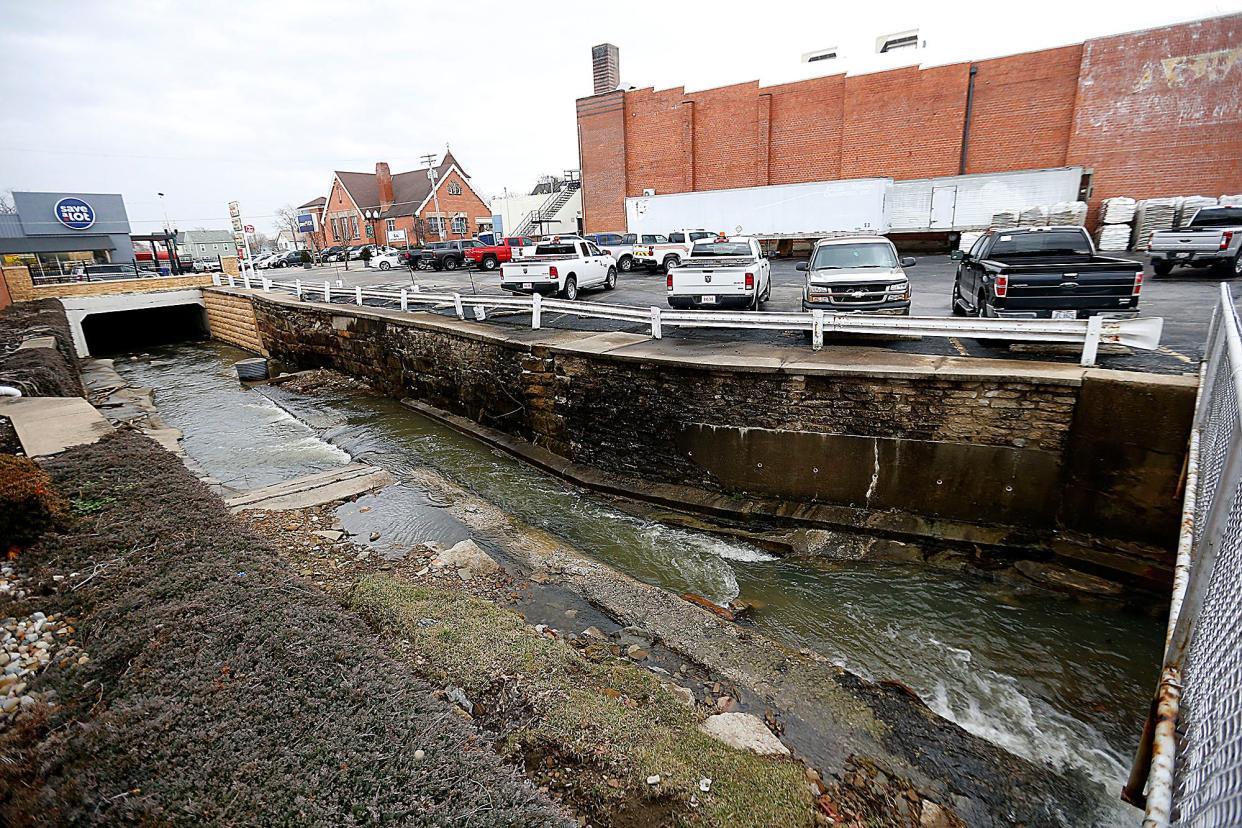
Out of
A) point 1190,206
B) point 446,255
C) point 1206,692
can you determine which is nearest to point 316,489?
point 1206,692

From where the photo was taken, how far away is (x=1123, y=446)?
623cm

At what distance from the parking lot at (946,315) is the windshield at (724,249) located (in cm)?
155

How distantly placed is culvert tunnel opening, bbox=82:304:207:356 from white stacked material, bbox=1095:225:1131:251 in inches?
1495

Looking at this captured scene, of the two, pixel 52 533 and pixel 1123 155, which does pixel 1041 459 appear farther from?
pixel 1123 155

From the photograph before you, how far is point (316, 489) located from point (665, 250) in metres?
19.8

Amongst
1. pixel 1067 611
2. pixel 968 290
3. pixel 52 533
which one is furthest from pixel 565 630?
pixel 968 290

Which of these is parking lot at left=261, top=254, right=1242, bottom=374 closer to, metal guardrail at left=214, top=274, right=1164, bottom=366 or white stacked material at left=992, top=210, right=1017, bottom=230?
metal guardrail at left=214, top=274, right=1164, bottom=366

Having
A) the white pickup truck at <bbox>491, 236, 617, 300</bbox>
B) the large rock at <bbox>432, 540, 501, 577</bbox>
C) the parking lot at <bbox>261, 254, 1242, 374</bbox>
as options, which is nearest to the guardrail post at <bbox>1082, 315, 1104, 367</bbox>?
the parking lot at <bbox>261, 254, 1242, 374</bbox>

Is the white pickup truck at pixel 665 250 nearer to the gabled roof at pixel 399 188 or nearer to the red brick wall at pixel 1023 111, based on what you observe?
the red brick wall at pixel 1023 111

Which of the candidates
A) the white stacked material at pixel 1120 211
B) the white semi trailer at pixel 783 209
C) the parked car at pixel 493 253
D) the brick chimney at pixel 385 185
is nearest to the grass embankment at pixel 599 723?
the white semi trailer at pixel 783 209

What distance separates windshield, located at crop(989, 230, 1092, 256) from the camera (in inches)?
385

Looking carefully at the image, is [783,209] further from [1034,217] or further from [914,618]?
[914,618]

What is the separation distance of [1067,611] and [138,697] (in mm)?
7739

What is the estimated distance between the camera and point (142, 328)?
26.4 metres
